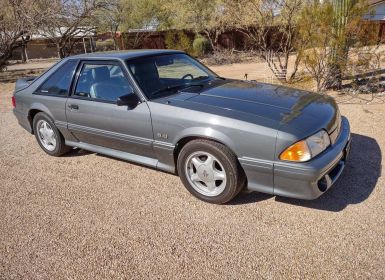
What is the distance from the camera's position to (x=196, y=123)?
3232mm

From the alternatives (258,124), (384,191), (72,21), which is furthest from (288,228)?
(72,21)

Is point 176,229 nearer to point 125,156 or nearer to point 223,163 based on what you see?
point 223,163

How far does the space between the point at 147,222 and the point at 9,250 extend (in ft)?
3.91

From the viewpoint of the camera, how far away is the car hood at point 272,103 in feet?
10.1

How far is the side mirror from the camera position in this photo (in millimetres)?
3539

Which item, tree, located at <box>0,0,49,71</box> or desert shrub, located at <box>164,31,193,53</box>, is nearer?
tree, located at <box>0,0,49,71</box>

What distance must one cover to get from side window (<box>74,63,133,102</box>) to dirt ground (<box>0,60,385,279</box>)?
99 centimetres

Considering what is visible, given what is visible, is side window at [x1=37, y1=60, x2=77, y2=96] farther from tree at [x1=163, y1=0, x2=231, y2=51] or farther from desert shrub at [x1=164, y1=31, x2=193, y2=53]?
tree at [x1=163, y1=0, x2=231, y2=51]

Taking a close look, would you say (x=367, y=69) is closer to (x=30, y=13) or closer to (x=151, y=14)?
(x=30, y=13)

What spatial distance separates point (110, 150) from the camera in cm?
419

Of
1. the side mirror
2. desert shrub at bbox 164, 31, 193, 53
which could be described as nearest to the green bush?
desert shrub at bbox 164, 31, 193, 53

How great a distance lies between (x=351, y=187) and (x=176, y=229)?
1845 mm

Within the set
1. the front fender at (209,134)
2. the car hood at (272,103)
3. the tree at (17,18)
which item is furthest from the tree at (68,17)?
the front fender at (209,134)

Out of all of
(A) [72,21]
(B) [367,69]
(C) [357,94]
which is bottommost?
(C) [357,94]
